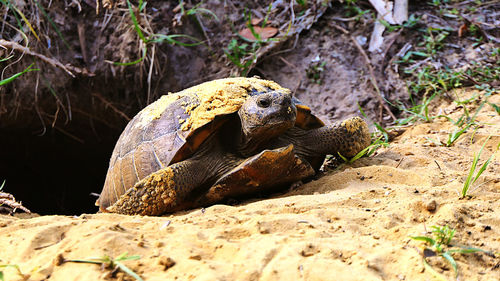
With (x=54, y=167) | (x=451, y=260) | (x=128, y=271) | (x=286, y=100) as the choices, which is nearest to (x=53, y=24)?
(x=54, y=167)

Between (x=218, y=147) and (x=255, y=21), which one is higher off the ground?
(x=255, y=21)

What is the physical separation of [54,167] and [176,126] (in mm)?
5115

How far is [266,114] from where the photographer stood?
10.0 feet

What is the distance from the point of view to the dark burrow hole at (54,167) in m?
6.81

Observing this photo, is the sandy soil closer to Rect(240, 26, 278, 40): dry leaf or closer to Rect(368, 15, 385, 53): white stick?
Rect(368, 15, 385, 53): white stick

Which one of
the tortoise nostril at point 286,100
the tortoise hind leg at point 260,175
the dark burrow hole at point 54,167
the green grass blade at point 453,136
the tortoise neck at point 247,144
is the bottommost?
the dark burrow hole at point 54,167

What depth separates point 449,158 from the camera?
11.2 ft

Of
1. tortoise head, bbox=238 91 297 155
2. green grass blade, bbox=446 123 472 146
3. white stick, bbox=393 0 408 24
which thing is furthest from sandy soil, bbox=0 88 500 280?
white stick, bbox=393 0 408 24

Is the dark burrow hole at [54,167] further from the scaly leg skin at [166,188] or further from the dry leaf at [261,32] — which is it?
the scaly leg skin at [166,188]

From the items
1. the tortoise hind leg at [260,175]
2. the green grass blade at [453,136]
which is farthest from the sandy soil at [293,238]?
the green grass blade at [453,136]

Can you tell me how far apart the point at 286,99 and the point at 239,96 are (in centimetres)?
39

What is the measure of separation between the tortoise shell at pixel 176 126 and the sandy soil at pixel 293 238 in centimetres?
62

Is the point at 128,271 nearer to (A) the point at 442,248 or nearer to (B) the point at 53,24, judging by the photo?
(A) the point at 442,248

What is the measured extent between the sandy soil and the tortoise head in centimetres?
58
